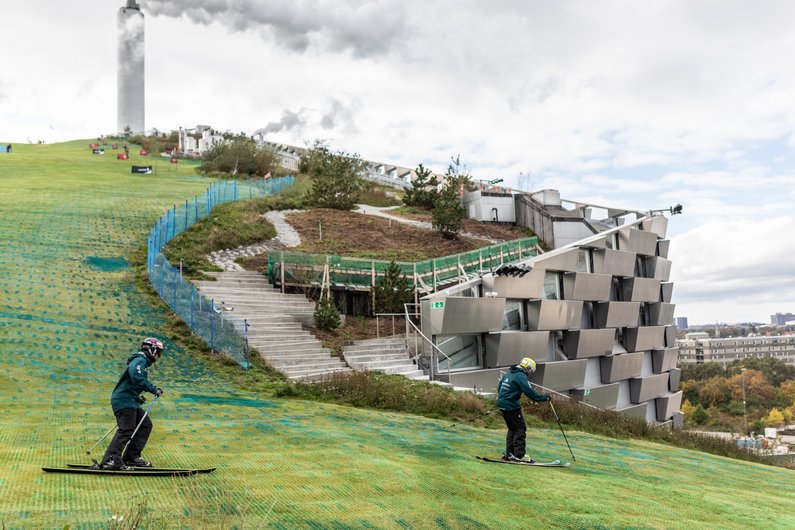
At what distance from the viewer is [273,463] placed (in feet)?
28.9

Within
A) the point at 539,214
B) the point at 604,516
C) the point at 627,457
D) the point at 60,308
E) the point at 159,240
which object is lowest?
the point at 627,457

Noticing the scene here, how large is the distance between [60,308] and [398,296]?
1158 centimetres

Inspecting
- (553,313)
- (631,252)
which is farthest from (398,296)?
(631,252)

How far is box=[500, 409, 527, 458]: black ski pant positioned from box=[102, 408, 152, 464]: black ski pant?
18.1 feet

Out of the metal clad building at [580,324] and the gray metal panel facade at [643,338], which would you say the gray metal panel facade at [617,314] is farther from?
the gray metal panel facade at [643,338]

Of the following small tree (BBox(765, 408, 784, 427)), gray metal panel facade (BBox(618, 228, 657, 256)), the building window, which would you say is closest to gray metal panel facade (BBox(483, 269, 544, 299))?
the building window

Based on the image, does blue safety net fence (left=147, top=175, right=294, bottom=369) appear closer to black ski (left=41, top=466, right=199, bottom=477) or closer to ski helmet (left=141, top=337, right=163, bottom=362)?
ski helmet (left=141, top=337, right=163, bottom=362)

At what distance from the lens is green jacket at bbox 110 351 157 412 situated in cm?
809

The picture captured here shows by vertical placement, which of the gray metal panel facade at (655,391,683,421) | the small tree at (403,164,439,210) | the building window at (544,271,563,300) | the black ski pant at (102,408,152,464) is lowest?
the gray metal panel facade at (655,391,683,421)

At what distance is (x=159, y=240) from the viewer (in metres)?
27.0

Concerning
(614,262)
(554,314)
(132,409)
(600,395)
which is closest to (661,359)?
(600,395)

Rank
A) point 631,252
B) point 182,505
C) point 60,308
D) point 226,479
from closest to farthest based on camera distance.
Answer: point 182,505
point 226,479
point 60,308
point 631,252

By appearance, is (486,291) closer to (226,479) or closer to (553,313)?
(553,313)

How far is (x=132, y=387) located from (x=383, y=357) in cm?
1375
